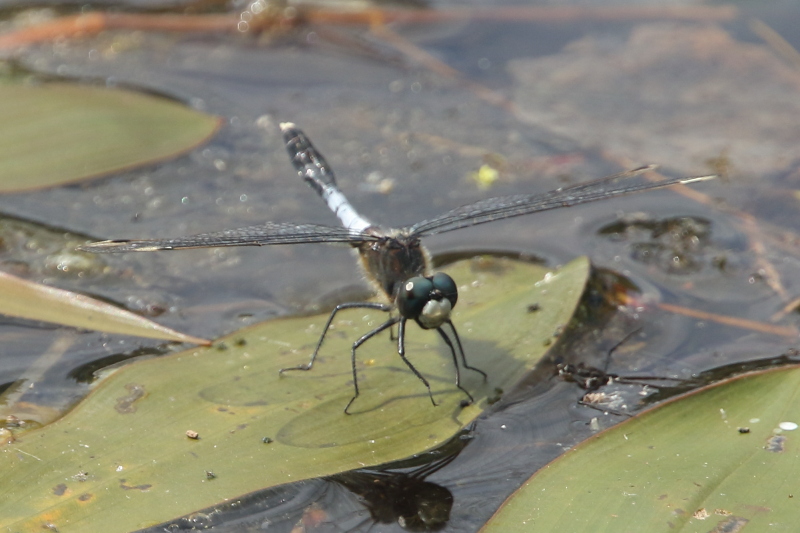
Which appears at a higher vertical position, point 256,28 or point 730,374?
point 256,28

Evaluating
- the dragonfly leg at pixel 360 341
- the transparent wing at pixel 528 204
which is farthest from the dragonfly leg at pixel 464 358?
the transparent wing at pixel 528 204

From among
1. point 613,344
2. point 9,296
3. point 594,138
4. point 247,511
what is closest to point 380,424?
point 247,511

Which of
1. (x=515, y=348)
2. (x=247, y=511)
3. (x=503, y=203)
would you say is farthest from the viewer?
(x=503, y=203)

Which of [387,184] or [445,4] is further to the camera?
[445,4]

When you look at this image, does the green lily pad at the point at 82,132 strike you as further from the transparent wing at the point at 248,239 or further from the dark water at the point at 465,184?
the transparent wing at the point at 248,239

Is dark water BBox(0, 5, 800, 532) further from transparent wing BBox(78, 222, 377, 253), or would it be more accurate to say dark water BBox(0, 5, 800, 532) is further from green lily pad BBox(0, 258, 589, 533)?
transparent wing BBox(78, 222, 377, 253)

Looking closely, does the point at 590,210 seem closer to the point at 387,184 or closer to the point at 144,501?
the point at 387,184

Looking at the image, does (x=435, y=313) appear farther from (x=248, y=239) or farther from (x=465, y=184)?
(x=465, y=184)
